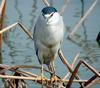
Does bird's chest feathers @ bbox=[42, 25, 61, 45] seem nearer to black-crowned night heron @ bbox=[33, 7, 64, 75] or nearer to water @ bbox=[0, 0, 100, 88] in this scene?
black-crowned night heron @ bbox=[33, 7, 64, 75]

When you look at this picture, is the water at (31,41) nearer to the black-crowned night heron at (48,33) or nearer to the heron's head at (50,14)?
the black-crowned night heron at (48,33)

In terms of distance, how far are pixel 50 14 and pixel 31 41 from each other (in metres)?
3.00

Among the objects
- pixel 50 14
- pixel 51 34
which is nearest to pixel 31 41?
pixel 51 34

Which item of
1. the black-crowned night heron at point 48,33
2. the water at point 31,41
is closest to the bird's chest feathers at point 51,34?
the black-crowned night heron at point 48,33

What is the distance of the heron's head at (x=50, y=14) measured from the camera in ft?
13.9

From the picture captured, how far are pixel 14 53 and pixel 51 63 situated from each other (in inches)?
82.9

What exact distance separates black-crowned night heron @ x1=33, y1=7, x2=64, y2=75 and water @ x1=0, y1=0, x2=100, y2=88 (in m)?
0.68

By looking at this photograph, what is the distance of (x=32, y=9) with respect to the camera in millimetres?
9484

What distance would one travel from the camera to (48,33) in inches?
173

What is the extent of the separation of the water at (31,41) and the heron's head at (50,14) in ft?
3.42

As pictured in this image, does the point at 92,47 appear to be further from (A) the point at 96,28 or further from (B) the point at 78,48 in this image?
(A) the point at 96,28

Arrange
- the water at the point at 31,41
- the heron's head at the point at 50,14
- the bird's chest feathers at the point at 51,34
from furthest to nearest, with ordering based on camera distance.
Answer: the water at the point at 31,41 < the bird's chest feathers at the point at 51,34 < the heron's head at the point at 50,14

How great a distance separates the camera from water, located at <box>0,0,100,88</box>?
20.6 feet

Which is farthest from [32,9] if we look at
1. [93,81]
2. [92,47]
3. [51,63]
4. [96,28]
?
[93,81]
